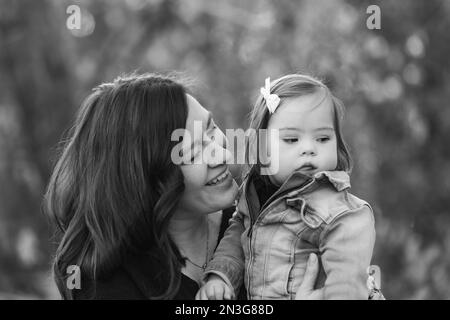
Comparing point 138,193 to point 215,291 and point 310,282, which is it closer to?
point 215,291

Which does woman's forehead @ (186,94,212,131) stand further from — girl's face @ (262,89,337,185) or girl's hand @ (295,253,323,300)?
girl's hand @ (295,253,323,300)

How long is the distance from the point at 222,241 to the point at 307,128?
0.44m

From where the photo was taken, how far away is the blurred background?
190 inches

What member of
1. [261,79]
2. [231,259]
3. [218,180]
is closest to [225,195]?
[218,180]

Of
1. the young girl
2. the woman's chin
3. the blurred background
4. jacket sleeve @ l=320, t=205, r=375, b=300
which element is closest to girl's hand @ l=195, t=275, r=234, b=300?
the young girl

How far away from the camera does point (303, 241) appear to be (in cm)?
192

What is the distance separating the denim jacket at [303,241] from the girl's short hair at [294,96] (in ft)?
0.55

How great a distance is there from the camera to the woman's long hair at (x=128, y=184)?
208 cm

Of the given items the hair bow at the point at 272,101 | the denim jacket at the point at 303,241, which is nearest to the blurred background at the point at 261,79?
the hair bow at the point at 272,101

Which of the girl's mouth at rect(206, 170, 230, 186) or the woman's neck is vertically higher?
the girl's mouth at rect(206, 170, 230, 186)

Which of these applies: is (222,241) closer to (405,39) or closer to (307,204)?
(307,204)

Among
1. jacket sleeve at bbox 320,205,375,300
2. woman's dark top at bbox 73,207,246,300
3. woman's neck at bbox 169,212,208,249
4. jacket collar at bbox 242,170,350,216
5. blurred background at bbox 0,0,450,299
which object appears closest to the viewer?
jacket sleeve at bbox 320,205,375,300

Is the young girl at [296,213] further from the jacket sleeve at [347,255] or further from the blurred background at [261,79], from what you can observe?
the blurred background at [261,79]

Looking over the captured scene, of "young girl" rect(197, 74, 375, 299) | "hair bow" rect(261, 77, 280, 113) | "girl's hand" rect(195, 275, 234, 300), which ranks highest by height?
"hair bow" rect(261, 77, 280, 113)
